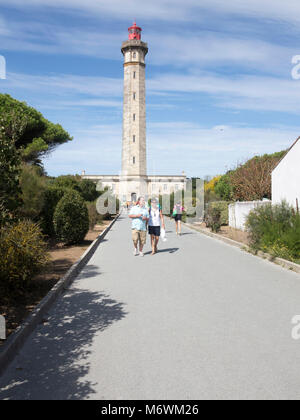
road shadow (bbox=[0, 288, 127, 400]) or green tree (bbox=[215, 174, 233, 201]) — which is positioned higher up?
green tree (bbox=[215, 174, 233, 201])

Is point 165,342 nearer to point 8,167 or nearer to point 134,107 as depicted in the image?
point 8,167

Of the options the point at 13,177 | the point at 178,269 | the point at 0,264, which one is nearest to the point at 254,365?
the point at 13,177

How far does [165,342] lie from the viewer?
495cm

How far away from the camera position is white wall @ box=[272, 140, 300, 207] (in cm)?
1728

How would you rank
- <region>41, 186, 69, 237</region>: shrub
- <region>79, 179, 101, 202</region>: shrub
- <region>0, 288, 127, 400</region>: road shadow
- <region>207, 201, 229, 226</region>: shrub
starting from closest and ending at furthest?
<region>0, 288, 127, 400</region>: road shadow, <region>41, 186, 69, 237</region>: shrub, <region>207, 201, 229, 226</region>: shrub, <region>79, 179, 101, 202</region>: shrub

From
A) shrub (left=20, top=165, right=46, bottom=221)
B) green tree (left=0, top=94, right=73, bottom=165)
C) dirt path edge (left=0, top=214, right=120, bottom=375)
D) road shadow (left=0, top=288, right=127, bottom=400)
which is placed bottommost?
road shadow (left=0, top=288, right=127, bottom=400)

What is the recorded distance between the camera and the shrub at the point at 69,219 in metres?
15.5

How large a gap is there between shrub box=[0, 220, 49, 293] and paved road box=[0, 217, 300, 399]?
31.7 inches

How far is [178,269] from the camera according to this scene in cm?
1043

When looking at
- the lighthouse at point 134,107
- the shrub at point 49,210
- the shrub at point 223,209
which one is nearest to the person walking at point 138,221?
the shrub at point 49,210

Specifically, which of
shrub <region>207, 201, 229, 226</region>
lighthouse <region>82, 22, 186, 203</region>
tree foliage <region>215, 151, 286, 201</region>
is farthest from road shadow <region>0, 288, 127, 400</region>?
lighthouse <region>82, 22, 186, 203</region>

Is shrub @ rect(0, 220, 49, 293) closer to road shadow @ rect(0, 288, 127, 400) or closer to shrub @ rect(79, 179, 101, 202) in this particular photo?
road shadow @ rect(0, 288, 127, 400)

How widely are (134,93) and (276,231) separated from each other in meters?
66.0

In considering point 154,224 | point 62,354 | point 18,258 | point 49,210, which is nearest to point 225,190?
point 49,210
